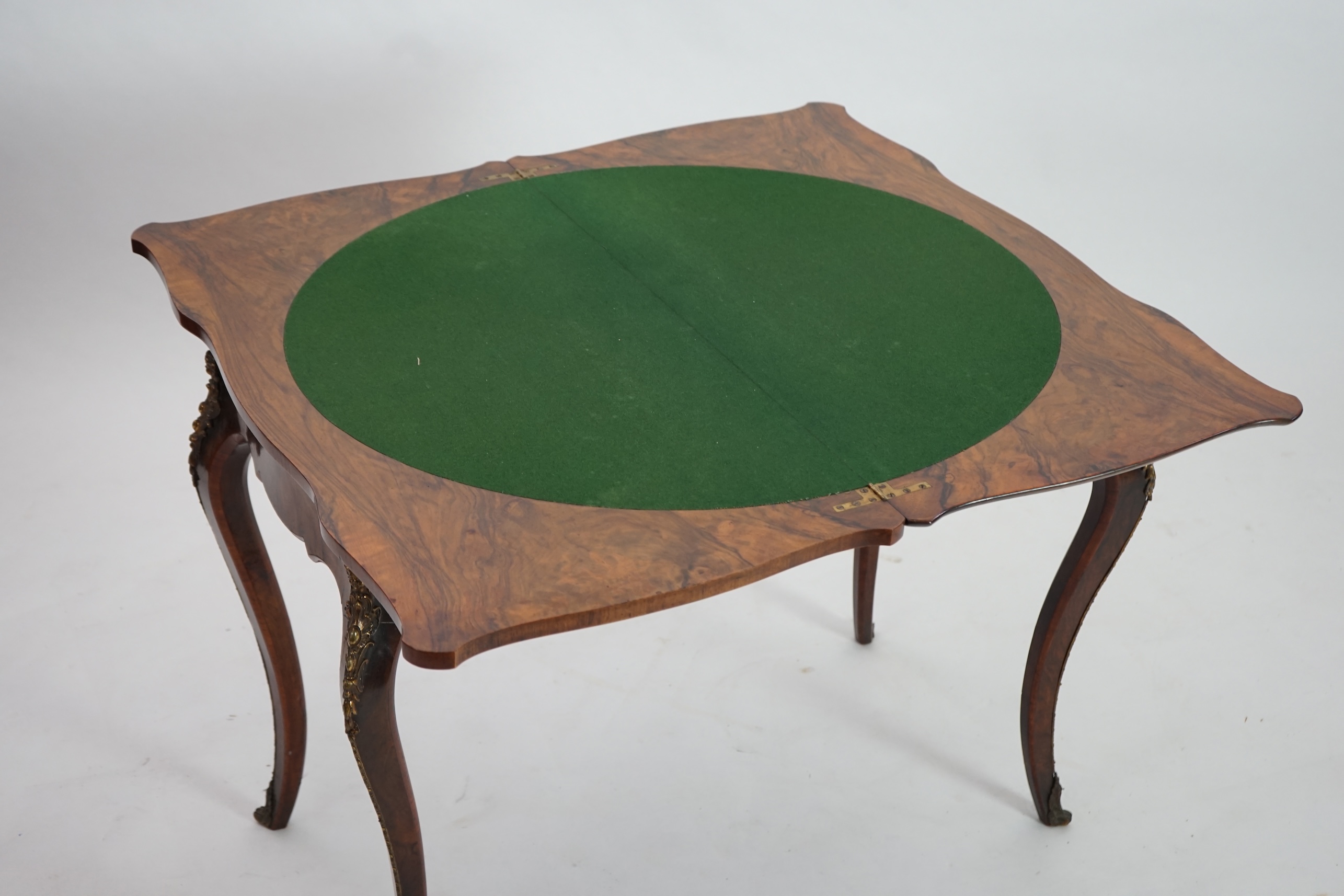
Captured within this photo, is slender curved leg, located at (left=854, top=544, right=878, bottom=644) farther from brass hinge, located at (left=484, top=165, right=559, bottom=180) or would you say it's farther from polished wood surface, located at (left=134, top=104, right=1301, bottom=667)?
brass hinge, located at (left=484, top=165, right=559, bottom=180)

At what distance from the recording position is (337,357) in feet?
6.33

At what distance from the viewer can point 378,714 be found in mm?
1717

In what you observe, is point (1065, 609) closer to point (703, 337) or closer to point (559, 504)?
point (703, 337)

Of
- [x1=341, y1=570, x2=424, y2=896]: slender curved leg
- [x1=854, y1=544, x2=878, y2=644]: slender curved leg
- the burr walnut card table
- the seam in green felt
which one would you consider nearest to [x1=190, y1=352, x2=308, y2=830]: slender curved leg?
the burr walnut card table

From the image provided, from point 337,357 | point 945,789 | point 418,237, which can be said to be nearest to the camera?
point 337,357

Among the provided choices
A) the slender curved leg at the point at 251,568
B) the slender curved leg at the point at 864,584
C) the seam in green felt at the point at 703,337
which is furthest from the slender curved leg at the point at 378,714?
the slender curved leg at the point at 864,584

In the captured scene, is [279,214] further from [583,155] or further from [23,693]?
[23,693]

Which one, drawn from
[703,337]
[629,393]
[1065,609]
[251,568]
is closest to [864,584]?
[1065,609]

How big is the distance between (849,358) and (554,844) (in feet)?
3.32

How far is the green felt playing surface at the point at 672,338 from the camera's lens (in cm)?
174

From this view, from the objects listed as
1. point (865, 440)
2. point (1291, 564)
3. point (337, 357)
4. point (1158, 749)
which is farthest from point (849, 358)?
point (1291, 564)

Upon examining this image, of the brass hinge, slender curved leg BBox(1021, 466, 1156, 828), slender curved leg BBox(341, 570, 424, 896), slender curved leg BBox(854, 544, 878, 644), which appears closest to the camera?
slender curved leg BBox(341, 570, 424, 896)

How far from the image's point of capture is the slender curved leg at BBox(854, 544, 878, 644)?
2762 millimetres

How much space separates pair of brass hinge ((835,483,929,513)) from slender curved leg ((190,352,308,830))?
94cm
